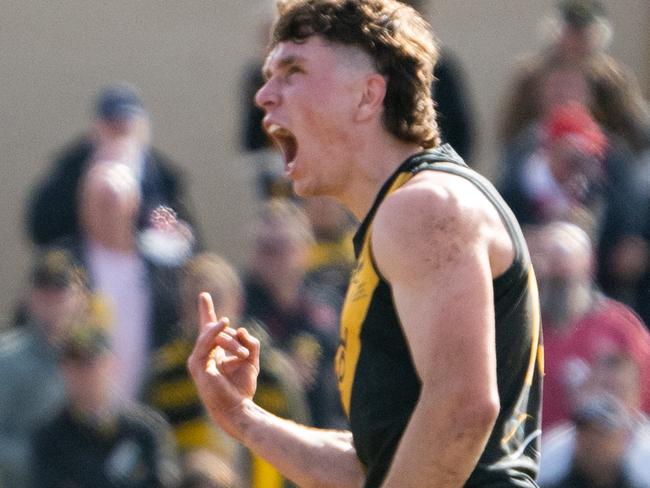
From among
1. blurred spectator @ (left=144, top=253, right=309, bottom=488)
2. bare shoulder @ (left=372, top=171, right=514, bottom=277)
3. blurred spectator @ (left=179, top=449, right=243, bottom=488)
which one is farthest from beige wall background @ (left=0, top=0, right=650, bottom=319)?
bare shoulder @ (left=372, top=171, right=514, bottom=277)

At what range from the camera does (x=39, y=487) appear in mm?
5496

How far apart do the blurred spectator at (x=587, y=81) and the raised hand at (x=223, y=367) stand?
12.6ft

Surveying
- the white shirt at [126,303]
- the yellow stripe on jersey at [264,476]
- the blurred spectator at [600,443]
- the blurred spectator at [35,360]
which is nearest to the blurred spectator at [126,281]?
the white shirt at [126,303]

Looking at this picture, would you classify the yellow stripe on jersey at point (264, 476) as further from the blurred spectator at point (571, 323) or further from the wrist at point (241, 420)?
the wrist at point (241, 420)

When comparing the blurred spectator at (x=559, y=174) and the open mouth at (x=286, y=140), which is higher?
the open mouth at (x=286, y=140)

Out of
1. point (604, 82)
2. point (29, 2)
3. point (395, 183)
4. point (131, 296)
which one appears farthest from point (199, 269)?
point (395, 183)

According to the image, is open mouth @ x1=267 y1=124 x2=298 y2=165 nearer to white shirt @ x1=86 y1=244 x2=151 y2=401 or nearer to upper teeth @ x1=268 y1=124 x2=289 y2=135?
upper teeth @ x1=268 y1=124 x2=289 y2=135

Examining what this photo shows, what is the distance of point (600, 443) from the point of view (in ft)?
17.9

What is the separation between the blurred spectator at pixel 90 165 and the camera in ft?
20.8

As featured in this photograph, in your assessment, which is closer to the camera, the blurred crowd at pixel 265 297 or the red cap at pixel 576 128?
the blurred crowd at pixel 265 297

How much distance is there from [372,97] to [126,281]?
315cm

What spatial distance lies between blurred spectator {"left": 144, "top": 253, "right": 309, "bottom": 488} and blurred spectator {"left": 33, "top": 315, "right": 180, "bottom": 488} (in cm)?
14

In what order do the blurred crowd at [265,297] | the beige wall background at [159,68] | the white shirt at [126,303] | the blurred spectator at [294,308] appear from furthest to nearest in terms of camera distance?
the beige wall background at [159,68]
the blurred spectator at [294,308]
the white shirt at [126,303]
the blurred crowd at [265,297]

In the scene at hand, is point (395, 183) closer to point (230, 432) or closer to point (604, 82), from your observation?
point (230, 432)
